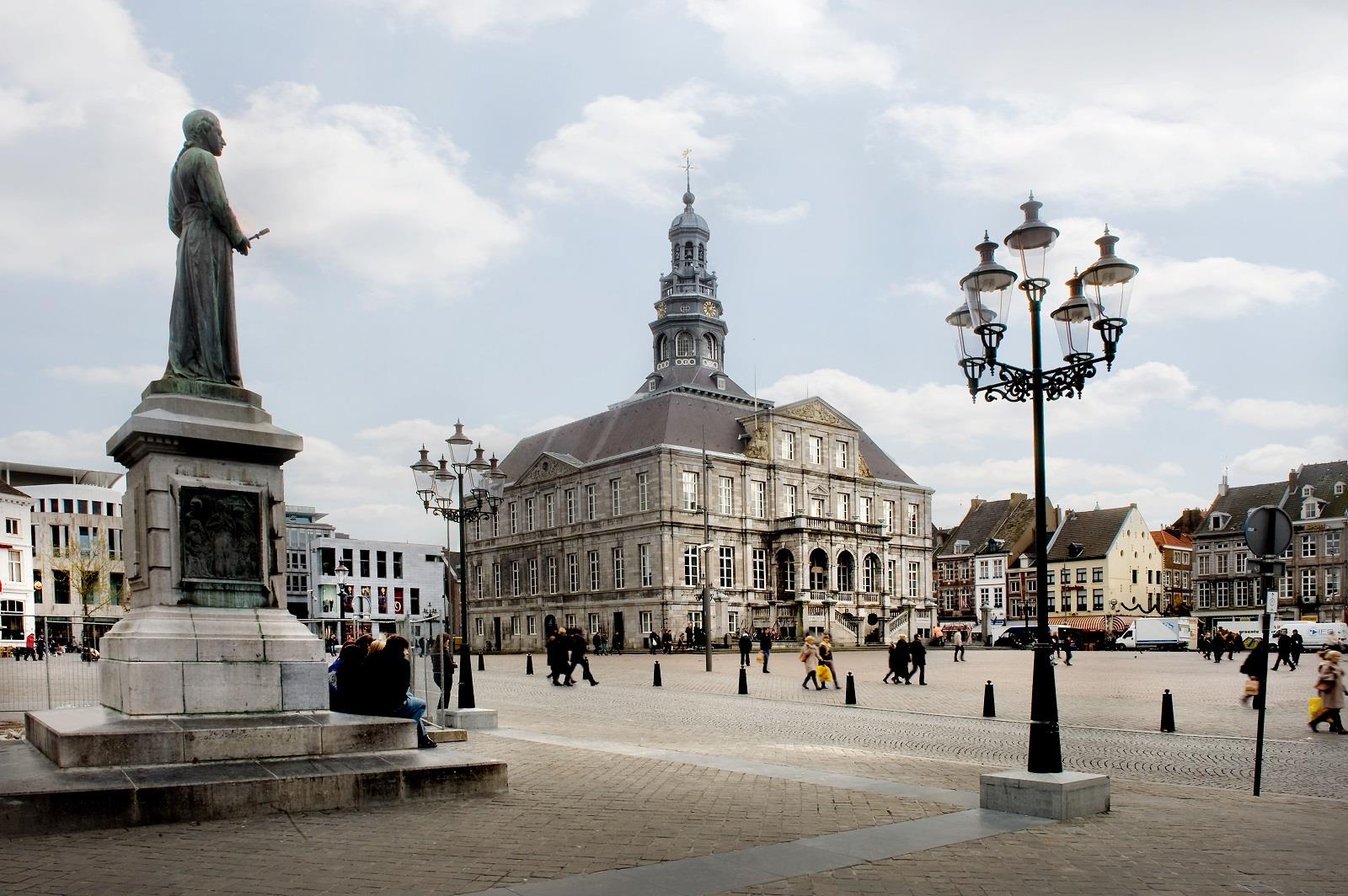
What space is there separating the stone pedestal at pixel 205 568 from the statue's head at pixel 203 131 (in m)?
2.49

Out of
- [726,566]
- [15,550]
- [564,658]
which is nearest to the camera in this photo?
[564,658]

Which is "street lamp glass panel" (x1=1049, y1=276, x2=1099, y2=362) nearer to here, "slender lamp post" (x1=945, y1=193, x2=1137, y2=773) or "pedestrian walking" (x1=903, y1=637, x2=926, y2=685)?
"slender lamp post" (x1=945, y1=193, x2=1137, y2=773)

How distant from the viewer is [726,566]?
7450cm

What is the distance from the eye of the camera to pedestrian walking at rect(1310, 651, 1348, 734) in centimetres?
1836

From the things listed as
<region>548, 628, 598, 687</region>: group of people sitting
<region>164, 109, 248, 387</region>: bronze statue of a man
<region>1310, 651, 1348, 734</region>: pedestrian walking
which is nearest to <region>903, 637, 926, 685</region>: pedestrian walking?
<region>548, 628, 598, 687</region>: group of people sitting

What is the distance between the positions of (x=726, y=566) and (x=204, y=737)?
66.0m

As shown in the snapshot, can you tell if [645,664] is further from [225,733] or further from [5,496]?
[5,496]

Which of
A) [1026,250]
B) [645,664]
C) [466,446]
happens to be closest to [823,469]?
[645,664]

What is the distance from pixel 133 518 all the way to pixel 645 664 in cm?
3689

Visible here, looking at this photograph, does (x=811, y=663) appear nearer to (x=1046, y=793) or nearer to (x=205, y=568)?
(x=1046, y=793)

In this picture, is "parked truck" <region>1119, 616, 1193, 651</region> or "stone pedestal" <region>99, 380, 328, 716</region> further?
"parked truck" <region>1119, 616, 1193, 651</region>

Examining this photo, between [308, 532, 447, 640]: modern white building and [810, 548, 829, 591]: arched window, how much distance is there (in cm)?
4273

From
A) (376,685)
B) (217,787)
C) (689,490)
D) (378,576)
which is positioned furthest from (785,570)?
(217,787)

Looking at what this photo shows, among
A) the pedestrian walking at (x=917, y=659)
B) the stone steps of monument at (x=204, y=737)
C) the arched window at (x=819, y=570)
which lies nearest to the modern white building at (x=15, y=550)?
the arched window at (x=819, y=570)
